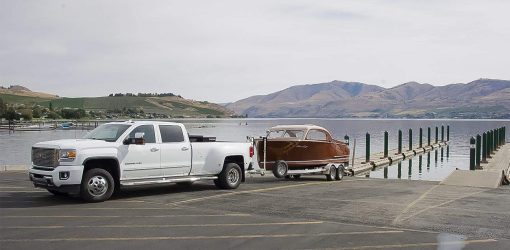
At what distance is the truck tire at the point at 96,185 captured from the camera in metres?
13.6

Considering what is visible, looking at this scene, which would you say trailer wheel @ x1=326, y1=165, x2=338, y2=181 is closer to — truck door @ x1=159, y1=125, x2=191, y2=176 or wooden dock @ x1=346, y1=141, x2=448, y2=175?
wooden dock @ x1=346, y1=141, x2=448, y2=175

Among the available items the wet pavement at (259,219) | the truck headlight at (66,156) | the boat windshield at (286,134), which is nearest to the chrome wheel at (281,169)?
the boat windshield at (286,134)

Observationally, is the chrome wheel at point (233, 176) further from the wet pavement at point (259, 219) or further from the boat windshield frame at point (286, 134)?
the boat windshield frame at point (286, 134)

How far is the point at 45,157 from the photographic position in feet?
45.3

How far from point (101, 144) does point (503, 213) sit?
32.2 ft

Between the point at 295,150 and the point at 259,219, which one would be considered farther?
the point at 295,150

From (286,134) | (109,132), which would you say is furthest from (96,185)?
(286,134)

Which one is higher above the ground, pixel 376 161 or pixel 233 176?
pixel 233 176

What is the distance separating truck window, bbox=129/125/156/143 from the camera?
15.1 m

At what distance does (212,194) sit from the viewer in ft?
51.7

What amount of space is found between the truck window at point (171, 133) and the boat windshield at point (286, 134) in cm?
666

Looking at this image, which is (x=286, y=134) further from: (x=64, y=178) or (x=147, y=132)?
(x=64, y=178)

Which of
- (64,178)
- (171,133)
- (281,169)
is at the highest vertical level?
(171,133)

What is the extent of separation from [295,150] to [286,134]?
108 cm
